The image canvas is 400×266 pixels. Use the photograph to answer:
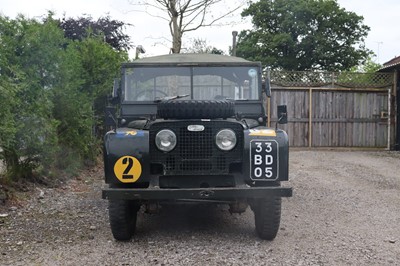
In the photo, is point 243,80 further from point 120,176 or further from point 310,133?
point 310,133

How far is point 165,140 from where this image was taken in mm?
4238

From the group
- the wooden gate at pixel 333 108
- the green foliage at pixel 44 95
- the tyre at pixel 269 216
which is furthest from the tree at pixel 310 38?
the tyre at pixel 269 216

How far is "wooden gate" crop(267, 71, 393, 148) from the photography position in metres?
13.5

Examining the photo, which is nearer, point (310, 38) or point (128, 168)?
point (128, 168)

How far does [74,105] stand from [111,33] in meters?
10.7

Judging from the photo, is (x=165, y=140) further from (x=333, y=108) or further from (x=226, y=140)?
(x=333, y=108)

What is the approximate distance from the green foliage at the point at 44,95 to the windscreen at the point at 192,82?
155cm

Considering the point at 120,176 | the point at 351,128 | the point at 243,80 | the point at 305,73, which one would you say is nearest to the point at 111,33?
the point at 305,73

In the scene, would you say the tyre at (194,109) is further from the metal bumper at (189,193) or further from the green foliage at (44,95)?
the green foliage at (44,95)

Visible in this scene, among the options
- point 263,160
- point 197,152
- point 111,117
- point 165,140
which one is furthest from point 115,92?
point 263,160

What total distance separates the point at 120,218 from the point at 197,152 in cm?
100

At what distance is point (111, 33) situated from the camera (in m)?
17.9

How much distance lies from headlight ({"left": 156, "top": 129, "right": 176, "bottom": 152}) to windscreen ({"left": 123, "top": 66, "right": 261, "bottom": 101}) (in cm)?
113

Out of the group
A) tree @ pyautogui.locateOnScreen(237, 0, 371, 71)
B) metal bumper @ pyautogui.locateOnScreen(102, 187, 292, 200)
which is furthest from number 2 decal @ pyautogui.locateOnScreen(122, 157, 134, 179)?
tree @ pyautogui.locateOnScreen(237, 0, 371, 71)
